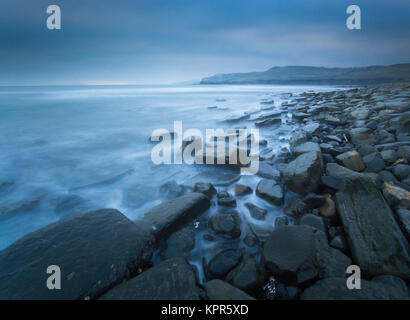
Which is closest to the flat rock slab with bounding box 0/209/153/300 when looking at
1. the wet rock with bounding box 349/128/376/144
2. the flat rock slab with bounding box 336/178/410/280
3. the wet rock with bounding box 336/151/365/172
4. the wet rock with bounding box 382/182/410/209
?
the flat rock slab with bounding box 336/178/410/280

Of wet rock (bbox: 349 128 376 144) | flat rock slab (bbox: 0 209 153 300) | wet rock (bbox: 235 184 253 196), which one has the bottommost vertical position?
flat rock slab (bbox: 0 209 153 300)

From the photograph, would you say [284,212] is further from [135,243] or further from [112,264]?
[112,264]

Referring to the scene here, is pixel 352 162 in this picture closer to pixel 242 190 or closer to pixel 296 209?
pixel 296 209

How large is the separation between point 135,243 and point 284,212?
182cm

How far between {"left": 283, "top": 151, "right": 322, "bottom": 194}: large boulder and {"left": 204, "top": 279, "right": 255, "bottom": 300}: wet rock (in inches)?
69.6

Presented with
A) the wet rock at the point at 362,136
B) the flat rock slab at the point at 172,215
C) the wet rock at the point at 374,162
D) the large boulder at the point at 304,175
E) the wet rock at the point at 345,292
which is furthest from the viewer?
the wet rock at the point at 362,136

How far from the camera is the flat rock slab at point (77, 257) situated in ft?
4.23

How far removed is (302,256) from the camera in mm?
1559

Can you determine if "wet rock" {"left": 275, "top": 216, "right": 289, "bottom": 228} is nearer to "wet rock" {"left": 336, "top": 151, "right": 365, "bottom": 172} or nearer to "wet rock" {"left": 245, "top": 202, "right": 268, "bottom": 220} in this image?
"wet rock" {"left": 245, "top": 202, "right": 268, "bottom": 220}

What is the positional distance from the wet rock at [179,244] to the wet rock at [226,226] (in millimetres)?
264

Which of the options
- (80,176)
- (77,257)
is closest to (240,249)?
(77,257)

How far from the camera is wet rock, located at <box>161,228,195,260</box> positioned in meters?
1.94

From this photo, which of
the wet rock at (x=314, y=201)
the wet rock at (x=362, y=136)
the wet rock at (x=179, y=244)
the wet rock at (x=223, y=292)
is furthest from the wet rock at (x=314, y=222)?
the wet rock at (x=362, y=136)

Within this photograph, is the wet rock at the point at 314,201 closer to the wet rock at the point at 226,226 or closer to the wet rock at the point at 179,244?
the wet rock at the point at 226,226
